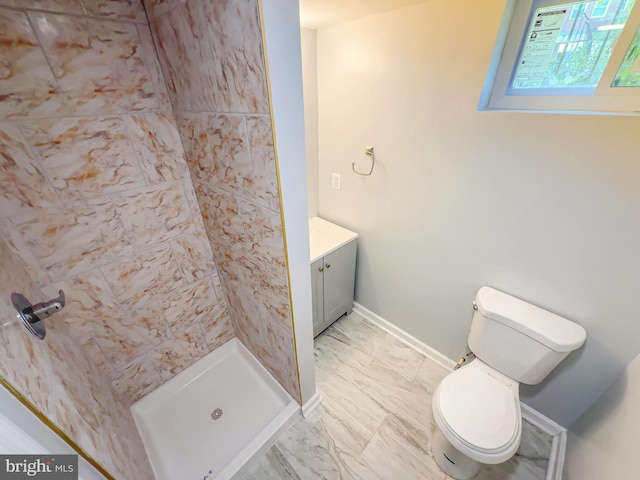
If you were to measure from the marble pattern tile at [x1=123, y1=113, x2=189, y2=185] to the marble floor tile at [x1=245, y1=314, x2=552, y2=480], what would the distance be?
1504 millimetres

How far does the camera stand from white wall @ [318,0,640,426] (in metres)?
0.96

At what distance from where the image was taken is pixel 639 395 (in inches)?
36.6

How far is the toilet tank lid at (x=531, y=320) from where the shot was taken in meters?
1.08

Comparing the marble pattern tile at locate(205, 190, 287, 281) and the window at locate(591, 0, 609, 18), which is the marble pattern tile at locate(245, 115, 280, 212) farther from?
the window at locate(591, 0, 609, 18)

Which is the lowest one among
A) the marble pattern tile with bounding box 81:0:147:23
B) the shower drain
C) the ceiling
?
the shower drain

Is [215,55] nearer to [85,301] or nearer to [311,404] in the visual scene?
[85,301]

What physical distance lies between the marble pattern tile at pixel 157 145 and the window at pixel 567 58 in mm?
1427

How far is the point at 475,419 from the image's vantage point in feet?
3.69

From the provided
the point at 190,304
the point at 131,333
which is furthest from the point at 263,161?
the point at 131,333

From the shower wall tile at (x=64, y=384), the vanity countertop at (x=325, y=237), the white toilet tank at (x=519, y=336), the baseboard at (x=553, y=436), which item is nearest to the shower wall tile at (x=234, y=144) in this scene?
the vanity countertop at (x=325, y=237)

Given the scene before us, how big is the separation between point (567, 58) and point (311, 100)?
124 cm

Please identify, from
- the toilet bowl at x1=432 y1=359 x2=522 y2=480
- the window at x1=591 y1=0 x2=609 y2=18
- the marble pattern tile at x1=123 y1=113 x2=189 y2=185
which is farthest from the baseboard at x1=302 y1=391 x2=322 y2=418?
the window at x1=591 y1=0 x2=609 y2=18

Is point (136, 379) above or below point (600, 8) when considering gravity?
below

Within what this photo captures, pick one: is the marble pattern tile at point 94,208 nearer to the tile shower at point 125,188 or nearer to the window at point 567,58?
the tile shower at point 125,188
